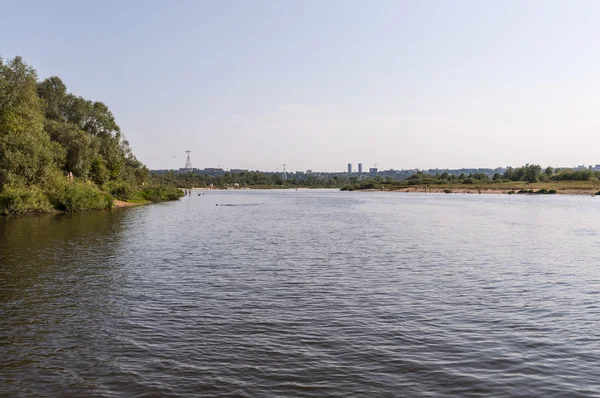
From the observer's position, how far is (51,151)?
66688mm

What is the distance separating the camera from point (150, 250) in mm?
33062

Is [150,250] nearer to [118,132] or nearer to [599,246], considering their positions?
[599,246]

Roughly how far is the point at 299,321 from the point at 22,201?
55215 millimetres

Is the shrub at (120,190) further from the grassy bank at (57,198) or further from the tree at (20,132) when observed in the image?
the tree at (20,132)

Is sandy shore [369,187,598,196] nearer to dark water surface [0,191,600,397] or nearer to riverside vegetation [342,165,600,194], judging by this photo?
riverside vegetation [342,165,600,194]

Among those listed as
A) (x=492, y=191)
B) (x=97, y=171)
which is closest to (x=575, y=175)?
(x=492, y=191)

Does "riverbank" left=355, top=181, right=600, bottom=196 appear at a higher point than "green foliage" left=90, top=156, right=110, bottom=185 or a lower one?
lower

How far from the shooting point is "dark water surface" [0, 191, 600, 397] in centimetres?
1145

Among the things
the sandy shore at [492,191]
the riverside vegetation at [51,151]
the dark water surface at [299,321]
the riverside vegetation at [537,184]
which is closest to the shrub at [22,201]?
the riverside vegetation at [51,151]

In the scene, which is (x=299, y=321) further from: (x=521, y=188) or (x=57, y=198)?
(x=521, y=188)

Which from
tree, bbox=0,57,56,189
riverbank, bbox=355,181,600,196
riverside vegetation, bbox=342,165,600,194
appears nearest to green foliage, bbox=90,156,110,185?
tree, bbox=0,57,56,189

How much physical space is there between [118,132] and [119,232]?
220ft

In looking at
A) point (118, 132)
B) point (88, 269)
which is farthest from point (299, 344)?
point (118, 132)

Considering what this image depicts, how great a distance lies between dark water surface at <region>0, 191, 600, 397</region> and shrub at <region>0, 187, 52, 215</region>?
29.3 meters
